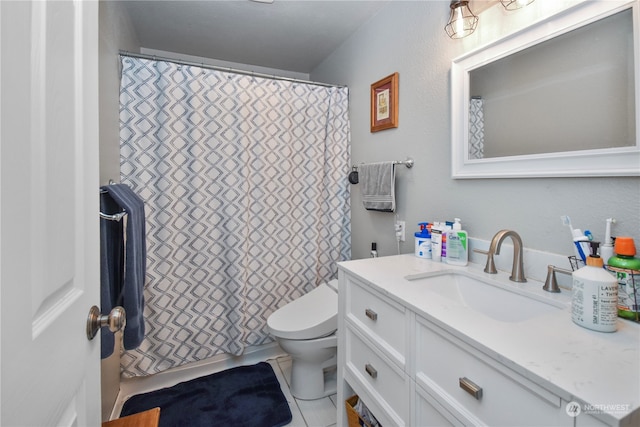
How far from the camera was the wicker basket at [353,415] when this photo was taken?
1167 millimetres

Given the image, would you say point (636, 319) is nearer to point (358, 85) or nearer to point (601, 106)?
point (601, 106)

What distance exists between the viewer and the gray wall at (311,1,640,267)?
93 centimetres

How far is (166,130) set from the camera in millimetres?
1716

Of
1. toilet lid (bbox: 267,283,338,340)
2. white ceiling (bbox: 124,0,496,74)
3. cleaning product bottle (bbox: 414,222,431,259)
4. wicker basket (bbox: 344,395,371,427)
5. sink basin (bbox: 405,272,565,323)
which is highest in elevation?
white ceiling (bbox: 124,0,496,74)

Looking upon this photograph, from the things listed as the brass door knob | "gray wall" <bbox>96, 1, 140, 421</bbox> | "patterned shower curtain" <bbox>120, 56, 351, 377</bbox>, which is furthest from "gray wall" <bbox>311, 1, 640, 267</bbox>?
"gray wall" <bbox>96, 1, 140, 421</bbox>

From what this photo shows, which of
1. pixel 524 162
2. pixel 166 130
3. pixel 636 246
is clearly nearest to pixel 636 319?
pixel 636 246

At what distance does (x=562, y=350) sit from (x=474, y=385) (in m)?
0.19

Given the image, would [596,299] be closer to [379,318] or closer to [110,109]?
[379,318]

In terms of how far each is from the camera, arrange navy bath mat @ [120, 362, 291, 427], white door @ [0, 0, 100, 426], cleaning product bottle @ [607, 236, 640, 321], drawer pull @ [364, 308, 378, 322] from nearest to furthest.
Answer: white door @ [0, 0, 100, 426]
cleaning product bottle @ [607, 236, 640, 321]
drawer pull @ [364, 308, 378, 322]
navy bath mat @ [120, 362, 291, 427]

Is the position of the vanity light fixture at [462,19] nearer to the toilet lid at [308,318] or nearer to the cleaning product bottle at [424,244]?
the cleaning product bottle at [424,244]

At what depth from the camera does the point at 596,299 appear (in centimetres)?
68

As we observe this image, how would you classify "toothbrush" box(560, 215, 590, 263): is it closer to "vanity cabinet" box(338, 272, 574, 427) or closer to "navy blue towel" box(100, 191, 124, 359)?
"vanity cabinet" box(338, 272, 574, 427)

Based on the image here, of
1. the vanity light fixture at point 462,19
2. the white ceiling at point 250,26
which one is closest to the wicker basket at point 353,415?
the vanity light fixture at point 462,19

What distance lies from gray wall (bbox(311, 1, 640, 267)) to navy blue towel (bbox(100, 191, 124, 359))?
1.35 metres
